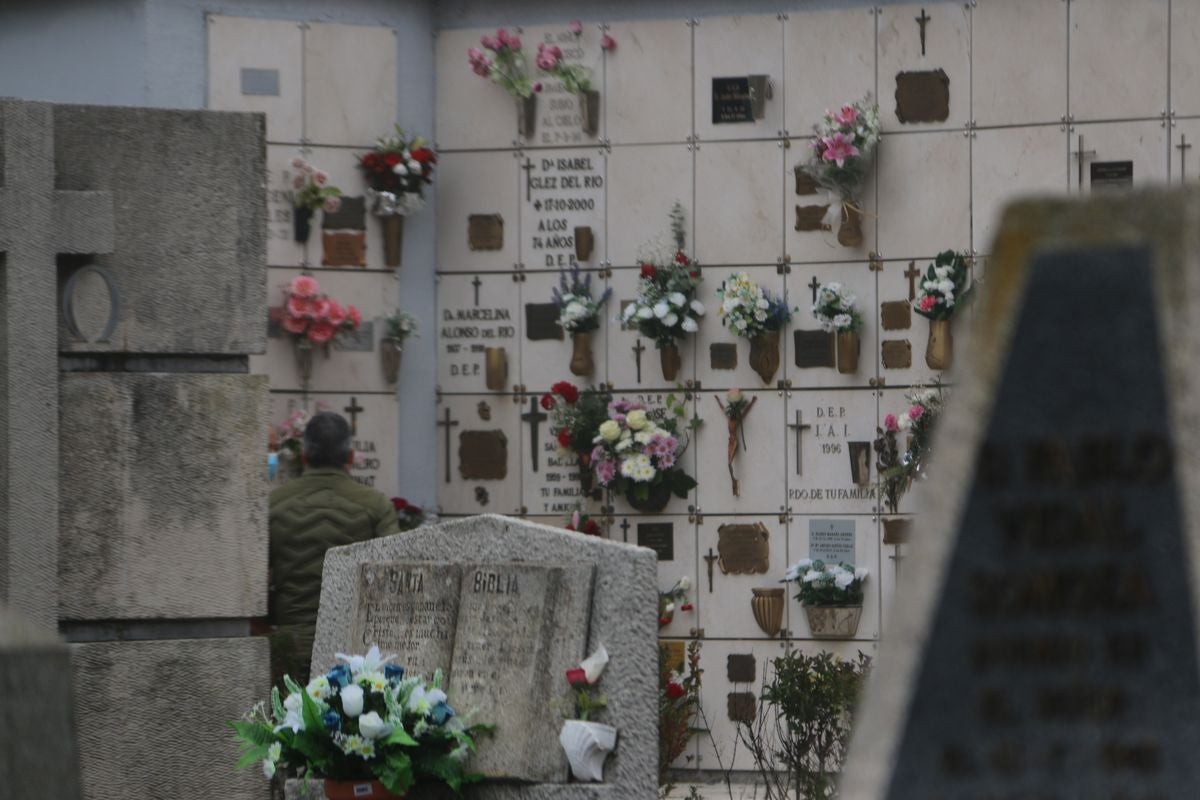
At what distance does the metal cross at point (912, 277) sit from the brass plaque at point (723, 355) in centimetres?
99

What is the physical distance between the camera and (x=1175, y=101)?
10.1m

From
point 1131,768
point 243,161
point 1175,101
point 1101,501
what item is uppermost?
point 1175,101

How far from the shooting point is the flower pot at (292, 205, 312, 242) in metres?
10.6

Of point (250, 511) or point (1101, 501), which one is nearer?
Result: point (1101, 501)

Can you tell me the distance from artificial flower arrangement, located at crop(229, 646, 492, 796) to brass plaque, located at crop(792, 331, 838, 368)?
16.9ft

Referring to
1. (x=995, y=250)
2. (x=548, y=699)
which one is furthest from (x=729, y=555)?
(x=995, y=250)

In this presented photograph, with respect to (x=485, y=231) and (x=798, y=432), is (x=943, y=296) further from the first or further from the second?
(x=485, y=231)

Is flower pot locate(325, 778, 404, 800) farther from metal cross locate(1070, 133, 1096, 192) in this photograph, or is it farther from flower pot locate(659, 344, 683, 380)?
metal cross locate(1070, 133, 1096, 192)

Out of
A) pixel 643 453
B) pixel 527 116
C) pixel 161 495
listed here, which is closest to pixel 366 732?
pixel 161 495

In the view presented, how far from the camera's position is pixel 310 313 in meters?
10.4

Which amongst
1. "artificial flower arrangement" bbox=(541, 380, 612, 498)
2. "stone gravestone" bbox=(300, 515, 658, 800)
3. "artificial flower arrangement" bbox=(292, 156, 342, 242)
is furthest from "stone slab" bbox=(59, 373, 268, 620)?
"artificial flower arrangement" bbox=(292, 156, 342, 242)

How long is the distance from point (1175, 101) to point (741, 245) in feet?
7.85

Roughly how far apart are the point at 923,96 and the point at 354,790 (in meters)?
6.09

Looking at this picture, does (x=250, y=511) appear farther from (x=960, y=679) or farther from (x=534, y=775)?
(x=960, y=679)
